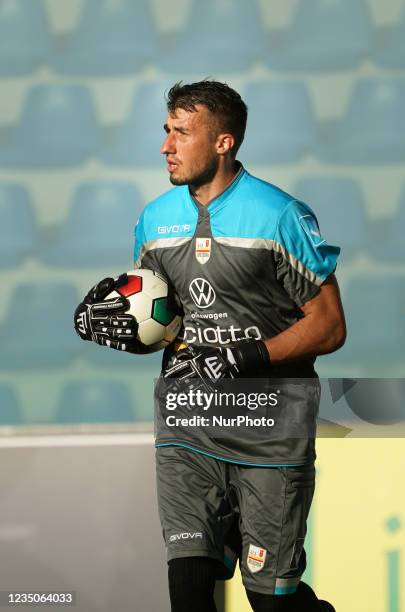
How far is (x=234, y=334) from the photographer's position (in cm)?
274

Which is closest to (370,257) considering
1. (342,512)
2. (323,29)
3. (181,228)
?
(323,29)

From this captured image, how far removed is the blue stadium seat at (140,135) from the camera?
427 centimetres

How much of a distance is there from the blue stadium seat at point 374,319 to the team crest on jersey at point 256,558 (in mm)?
1591

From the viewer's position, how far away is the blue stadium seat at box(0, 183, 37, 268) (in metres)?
4.25

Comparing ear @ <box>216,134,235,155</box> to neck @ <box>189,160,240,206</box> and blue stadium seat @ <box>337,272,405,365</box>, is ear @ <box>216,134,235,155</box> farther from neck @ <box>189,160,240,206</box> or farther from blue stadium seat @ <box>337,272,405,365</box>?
blue stadium seat @ <box>337,272,405,365</box>

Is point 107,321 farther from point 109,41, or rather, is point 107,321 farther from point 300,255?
point 109,41

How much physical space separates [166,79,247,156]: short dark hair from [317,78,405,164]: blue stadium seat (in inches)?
58.9

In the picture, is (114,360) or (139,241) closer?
(139,241)

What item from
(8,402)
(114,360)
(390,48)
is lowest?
(8,402)

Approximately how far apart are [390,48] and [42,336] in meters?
1.72

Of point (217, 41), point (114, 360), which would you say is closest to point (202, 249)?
point (114, 360)

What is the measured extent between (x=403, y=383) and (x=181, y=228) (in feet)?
4.90

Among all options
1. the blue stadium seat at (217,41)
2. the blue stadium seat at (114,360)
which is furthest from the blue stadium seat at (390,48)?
the blue stadium seat at (114,360)

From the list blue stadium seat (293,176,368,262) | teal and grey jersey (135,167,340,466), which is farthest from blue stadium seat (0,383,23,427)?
teal and grey jersey (135,167,340,466)
